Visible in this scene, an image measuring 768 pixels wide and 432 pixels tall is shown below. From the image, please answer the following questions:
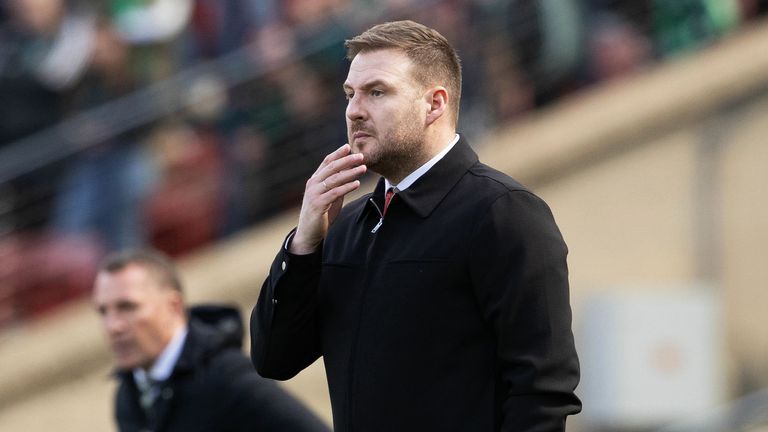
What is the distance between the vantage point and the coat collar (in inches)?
148

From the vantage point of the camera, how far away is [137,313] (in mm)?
5934

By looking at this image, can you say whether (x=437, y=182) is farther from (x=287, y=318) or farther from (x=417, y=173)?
(x=287, y=318)

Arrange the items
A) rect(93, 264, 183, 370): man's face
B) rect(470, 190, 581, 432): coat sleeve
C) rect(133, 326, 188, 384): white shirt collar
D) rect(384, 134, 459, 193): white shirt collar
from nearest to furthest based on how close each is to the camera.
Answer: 1. rect(470, 190, 581, 432): coat sleeve
2. rect(384, 134, 459, 193): white shirt collar
3. rect(133, 326, 188, 384): white shirt collar
4. rect(93, 264, 183, 370): man's face

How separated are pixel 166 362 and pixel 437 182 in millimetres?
2309


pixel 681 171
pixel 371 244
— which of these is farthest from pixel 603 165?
pixel 371 244

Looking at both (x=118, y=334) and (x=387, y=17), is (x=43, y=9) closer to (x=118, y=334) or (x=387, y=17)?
(x=387, y=17)

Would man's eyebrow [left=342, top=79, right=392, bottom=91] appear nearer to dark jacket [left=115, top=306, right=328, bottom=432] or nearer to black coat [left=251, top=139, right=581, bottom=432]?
black coat [left=251, top=139, right=581, bottom=432]

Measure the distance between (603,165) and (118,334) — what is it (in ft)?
16.0

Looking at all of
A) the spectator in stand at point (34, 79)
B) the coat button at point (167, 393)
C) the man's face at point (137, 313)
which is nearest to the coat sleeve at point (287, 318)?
the coat button at point (167, 393)

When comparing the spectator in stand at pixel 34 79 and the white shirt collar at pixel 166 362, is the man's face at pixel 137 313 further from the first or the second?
the spectator in stand at pixel 34 79

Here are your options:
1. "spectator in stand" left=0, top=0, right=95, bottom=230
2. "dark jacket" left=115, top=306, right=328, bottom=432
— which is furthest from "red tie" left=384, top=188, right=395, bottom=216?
"spectator in stand" left=0, top=0, right=95, bottom=230

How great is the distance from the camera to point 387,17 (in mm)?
9305

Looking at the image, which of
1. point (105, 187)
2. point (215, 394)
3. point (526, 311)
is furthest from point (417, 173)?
point (105, 187)

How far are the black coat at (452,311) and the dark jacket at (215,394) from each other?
1444 mm
